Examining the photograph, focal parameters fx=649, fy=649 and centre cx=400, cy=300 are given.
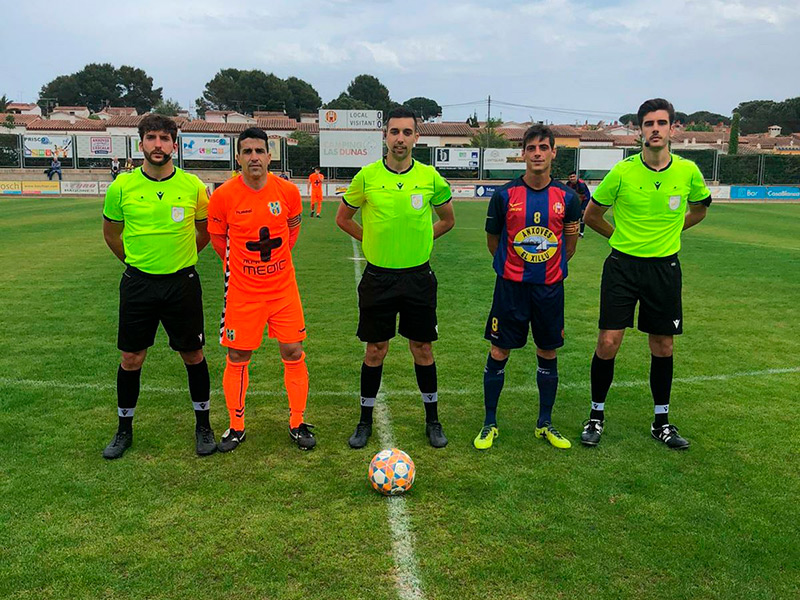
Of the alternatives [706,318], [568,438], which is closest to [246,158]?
[568,438]

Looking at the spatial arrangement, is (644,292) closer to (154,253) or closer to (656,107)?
(656,107)

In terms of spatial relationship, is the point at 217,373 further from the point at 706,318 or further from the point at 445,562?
the point at 706,318

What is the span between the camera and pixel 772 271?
12445 mm

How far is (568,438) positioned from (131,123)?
71705 mm

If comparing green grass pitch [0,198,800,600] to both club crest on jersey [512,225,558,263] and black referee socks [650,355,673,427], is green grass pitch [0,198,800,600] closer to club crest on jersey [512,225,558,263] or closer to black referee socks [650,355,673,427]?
black referee socks [650,355,673,427]

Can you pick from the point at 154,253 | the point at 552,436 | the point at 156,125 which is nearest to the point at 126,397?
the point at 154,253

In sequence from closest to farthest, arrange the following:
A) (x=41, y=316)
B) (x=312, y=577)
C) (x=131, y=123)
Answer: (x=312, y=577), (x=41, y=316), (x=131, y=123)

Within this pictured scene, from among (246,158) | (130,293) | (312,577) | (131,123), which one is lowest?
(312,577)

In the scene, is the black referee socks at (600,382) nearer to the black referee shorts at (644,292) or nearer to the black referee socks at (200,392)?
the black referee shorts at (644,292)

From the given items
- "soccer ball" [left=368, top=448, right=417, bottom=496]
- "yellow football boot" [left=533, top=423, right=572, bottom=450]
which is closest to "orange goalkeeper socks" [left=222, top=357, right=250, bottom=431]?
"soccer ball" [left=368, top=448, right=417, bottom=496]

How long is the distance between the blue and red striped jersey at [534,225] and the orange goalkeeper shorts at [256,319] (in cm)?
152

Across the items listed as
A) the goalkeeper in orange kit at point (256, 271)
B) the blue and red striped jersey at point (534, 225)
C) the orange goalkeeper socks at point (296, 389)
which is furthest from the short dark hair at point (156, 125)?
the blue and red striped jersey at point (534, 225)

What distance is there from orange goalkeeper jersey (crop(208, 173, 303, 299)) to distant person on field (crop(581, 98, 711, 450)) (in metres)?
2.24

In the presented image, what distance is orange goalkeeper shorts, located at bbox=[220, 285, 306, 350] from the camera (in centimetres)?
446
